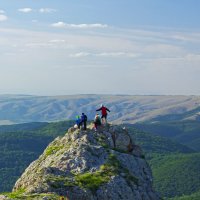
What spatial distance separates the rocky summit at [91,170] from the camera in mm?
43469

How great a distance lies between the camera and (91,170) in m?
54.8

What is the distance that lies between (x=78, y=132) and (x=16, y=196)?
28.3m

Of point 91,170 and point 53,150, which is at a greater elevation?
point 53,150

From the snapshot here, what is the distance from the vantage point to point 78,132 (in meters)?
66.0

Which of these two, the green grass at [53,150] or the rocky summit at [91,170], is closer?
the rocky summit at [91,170]

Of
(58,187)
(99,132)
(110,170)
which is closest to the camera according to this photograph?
(58,187)

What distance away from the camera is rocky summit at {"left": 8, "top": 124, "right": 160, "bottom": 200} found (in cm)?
4347

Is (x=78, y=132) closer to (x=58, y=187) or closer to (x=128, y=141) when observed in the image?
(x=128, y=141)

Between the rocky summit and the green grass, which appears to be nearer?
the rocky summit

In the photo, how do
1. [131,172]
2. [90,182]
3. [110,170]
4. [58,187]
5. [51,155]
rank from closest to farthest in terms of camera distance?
[58,187] → [90,182] → [110,170] → [131,172] → [51,155]

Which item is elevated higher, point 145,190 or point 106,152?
point 106,152

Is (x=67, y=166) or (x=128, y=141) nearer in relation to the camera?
(x=67, y=166)

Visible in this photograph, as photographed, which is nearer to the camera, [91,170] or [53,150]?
[91,170]

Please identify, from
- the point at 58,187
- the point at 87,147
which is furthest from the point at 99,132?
the point at 58,187
